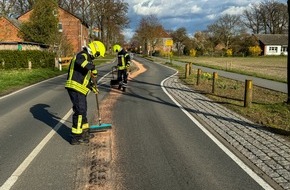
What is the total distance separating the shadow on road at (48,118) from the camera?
8.28 meters

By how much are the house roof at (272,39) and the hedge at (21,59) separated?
80.9 meters

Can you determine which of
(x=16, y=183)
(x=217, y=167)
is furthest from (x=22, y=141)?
(x=217, y=167)

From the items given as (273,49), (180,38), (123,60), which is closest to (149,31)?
(180,38)

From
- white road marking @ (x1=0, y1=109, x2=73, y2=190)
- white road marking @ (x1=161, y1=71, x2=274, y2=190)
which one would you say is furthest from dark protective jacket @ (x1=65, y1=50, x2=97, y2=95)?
white road marking @ (x1=161, y1=71, x2=274, y2=190)

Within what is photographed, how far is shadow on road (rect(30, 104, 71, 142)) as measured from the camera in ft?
27.2

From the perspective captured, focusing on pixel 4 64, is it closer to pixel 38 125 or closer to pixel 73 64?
pixel 38 125

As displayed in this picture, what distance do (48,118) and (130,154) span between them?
4.21 metres

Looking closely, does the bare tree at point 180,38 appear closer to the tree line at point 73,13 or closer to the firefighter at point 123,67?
the tree line at point 73,13

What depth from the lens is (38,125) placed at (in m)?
9.07

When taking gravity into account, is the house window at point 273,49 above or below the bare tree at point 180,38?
below

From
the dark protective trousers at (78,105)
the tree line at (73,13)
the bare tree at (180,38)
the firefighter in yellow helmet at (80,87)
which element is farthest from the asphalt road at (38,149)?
the bare tree at (180,38)

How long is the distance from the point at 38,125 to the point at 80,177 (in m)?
4.05

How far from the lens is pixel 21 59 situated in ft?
105

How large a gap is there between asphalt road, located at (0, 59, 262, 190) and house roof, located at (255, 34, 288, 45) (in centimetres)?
9730
